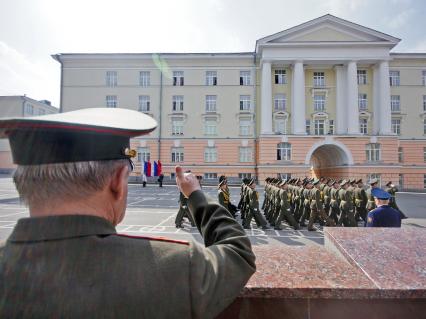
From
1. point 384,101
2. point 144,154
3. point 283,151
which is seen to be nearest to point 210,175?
point 144,154

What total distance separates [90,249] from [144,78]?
33.4 meters

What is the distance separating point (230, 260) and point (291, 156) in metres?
28.0

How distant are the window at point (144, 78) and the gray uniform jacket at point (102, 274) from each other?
32.9 metres

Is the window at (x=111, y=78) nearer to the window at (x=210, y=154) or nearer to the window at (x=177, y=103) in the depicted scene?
the window at (x=177, y=103)

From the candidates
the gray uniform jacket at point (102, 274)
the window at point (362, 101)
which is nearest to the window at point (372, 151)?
the window at point (362, 101)

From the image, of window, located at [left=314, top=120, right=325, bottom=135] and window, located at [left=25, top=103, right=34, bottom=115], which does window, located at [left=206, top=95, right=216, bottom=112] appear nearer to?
window, located at [left=314, top=120, right=325, bottom=135]

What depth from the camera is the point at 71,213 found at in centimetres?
91

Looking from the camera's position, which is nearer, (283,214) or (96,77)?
(283,214)

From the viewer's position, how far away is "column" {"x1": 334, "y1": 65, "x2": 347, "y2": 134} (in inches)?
1154

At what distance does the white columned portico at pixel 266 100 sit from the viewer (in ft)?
93.6

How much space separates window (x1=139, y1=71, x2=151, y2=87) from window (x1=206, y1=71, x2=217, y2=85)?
6760mm

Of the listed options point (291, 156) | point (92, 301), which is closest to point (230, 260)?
point (92, 301)

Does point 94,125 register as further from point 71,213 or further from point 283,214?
point 283,214

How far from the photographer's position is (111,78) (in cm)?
3188
